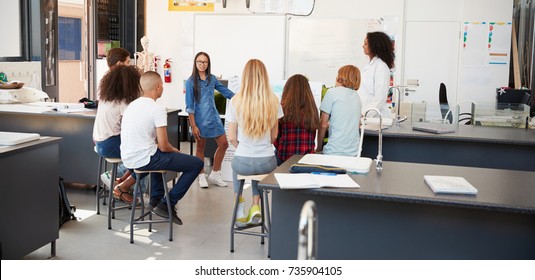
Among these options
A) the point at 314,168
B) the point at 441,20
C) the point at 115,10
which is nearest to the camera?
the point at 314,168

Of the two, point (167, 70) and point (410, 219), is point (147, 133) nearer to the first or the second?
point (410, 219)

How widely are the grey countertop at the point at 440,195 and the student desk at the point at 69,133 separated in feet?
9.64

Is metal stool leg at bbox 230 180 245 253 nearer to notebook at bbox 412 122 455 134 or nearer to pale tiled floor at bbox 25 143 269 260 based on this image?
pale tiled floor at bbox 25 143 269 260

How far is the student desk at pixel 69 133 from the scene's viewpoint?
6.09 metres

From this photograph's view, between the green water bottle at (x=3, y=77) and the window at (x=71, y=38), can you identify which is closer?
the green water bottle at (x=3, y=77)

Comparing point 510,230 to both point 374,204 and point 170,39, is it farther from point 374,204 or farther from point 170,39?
point 170,39

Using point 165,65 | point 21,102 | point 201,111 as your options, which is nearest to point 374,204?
point 201,111

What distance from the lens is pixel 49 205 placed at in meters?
4.32

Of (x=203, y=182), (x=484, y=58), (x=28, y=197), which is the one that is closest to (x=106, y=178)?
(x=28, y=197)

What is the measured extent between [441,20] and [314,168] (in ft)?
21.2

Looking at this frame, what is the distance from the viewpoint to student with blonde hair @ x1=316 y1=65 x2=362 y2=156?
485cm

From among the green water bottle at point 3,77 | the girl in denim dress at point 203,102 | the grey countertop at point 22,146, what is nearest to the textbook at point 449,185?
the grey countertop at point 22,146

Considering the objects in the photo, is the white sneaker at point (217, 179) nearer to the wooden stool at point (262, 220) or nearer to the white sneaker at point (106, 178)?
the white sneaker at point (106, 178)

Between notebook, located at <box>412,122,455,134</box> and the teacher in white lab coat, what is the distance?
1.37 feet
